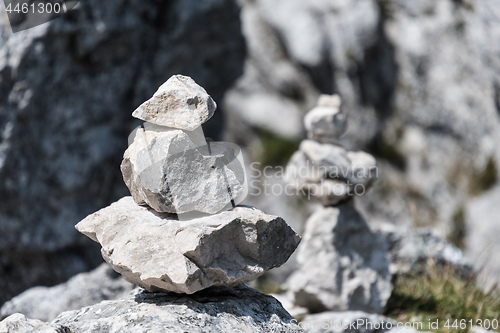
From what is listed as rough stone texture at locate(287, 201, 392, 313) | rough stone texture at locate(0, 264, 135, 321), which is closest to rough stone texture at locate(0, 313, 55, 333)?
rough stone texture at locate(0, 264, 135, 321)

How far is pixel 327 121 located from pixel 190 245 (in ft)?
7.66

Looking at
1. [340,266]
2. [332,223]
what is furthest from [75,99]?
[340,266]

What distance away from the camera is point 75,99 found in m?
6.94

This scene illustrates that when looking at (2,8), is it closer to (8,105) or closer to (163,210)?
(8,105)

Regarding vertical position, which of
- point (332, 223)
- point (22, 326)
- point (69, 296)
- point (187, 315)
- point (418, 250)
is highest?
point (22, 326)

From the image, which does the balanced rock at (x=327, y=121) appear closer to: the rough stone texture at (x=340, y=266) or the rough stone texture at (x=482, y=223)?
the rough stone texture at (x=340, y=266)

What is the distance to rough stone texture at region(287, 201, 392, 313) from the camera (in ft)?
16.6

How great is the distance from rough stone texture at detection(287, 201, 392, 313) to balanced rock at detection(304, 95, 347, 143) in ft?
2.31

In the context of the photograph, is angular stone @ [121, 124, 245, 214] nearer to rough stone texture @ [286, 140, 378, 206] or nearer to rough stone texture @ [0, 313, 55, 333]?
rough stone texture @ [0, 313, 55, 333]

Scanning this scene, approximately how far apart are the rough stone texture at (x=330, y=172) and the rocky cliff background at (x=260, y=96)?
84.1 inches

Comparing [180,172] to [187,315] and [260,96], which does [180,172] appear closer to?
[187,315]

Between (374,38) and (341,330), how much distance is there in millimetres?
7631

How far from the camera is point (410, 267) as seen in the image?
646 cm

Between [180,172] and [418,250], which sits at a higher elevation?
[180,172]
